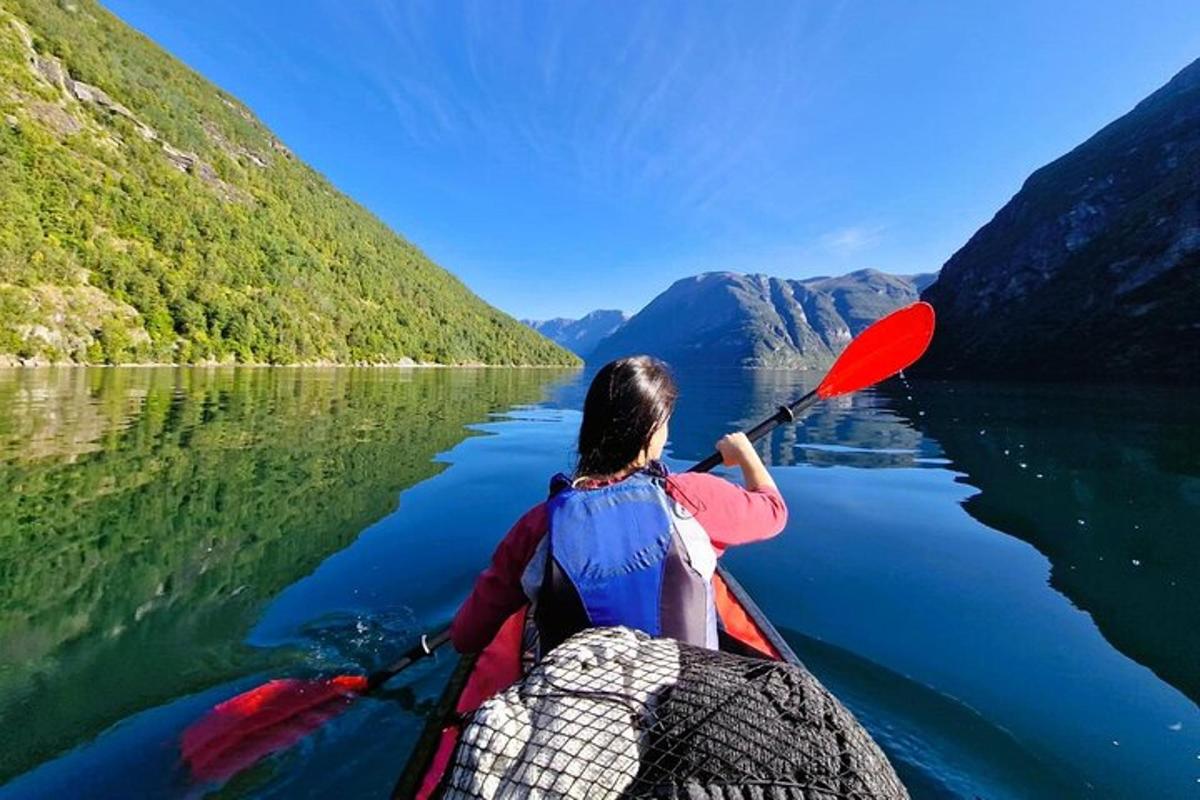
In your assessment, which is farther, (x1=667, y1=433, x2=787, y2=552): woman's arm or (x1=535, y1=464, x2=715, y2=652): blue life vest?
(x1=667, y1=433, x2=787, y2=552): woman's arm

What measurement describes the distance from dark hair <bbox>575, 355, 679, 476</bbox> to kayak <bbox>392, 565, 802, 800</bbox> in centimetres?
108

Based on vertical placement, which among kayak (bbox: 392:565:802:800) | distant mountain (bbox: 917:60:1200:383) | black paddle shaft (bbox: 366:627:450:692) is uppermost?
distant mountain (bbox: 917:60:1200:383)

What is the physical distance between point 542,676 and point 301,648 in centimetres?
417

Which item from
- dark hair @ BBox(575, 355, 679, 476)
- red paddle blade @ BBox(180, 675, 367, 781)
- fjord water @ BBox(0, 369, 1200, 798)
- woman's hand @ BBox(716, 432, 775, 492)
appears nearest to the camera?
dark hair @ BBox(575, 355, 679, 476)

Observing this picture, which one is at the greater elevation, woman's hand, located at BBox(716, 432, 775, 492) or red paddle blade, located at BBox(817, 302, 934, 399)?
red paddle blade, located at BBox(817, 302, 934, 399)

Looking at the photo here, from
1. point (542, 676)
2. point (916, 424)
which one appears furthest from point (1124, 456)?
point (542, 676)

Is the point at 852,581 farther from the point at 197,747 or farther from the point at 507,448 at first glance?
the point at 507,448

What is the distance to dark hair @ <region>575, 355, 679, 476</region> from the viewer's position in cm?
245

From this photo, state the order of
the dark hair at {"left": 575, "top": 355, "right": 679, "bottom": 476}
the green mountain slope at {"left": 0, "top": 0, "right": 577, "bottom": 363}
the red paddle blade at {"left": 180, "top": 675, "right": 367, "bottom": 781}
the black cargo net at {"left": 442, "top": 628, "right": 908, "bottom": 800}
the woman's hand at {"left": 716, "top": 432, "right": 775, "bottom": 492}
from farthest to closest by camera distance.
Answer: the green mountain slope at {"left": 0, "top": 0, "right": 577, "bottom": 363} → the red paddle blade at {"left": 180, "top": 675, "right": 367, "bottom": 781} → the woman's hand at {"left": 716, "top": 432, "right": 775, "bottom": 492} → the dark hair at {"left": 575, "top": 355, "right": 679, "bottom": 476} → the black cargo net at {"left": 442, "top": 628, "right": 908, "bottom": 800}

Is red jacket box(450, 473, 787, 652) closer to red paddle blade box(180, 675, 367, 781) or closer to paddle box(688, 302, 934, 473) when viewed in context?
red paddle blade box(180, 675, 367, 781)

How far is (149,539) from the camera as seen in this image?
6762 millimetres

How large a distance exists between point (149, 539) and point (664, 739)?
25.1 feet

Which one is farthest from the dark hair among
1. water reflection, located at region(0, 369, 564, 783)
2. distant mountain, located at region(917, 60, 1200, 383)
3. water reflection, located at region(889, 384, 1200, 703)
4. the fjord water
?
distant mountain, located at region(917, 60, 1200, 383)

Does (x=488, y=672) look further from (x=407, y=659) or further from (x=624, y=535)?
(x=624, y=535)
